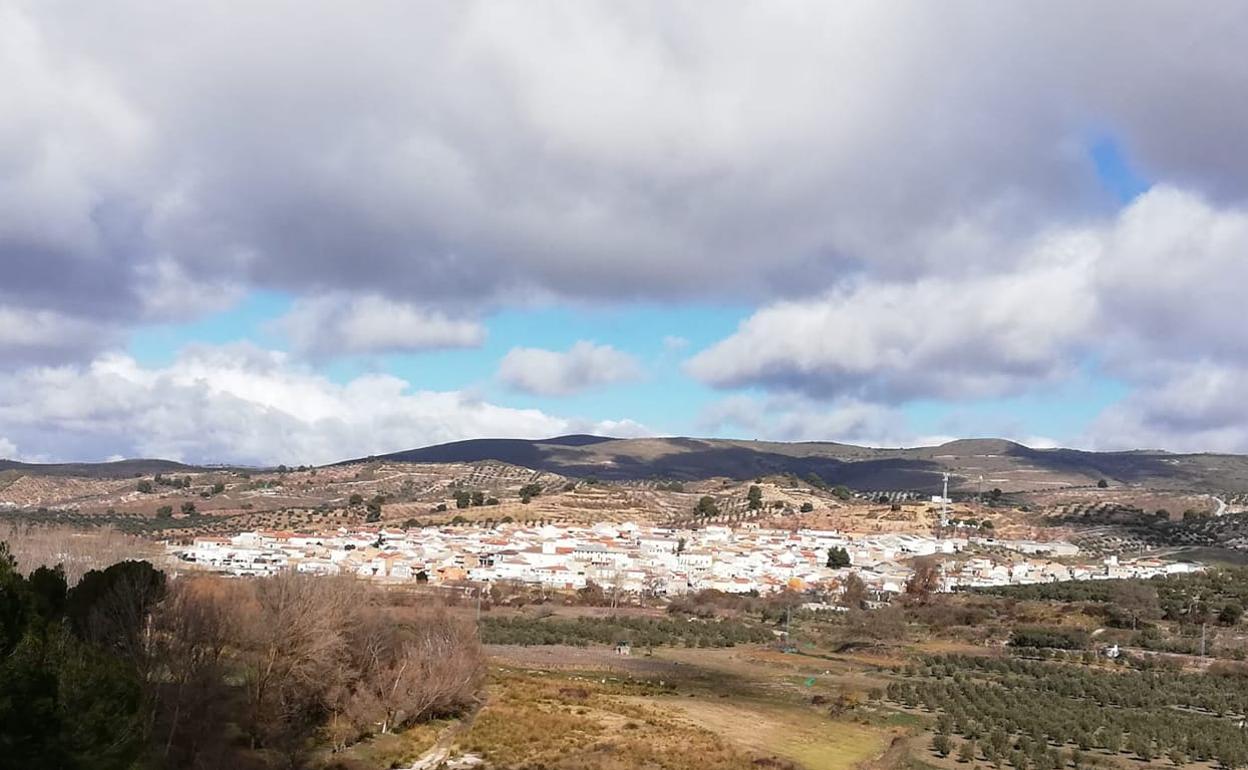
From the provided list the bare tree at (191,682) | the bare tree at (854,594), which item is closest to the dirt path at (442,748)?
the bare tree at (191,682)

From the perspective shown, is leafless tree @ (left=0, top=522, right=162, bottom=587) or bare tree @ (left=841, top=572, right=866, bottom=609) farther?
bare tree @ (left=841, top=572, right=866, bottom=609)

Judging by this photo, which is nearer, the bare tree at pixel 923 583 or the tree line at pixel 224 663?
the tree line at pixel 224 663

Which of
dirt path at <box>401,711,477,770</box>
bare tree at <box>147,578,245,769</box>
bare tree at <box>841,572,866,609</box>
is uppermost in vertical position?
bare tree at <box>147,578,245,769</box>

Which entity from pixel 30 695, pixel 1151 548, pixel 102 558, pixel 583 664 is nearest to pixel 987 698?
pixel 583 664

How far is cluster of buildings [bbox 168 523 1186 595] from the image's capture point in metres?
89.4

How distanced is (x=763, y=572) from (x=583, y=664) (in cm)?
4705

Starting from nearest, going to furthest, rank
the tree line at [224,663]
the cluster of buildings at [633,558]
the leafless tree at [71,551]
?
the tree line at [224,663], the leafless tree at [71,551], the cluster of buildings at [633,558]

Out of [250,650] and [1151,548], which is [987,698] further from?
[1151,548]

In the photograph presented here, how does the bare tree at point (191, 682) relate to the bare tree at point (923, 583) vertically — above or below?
above

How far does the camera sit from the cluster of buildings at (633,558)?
293 feet

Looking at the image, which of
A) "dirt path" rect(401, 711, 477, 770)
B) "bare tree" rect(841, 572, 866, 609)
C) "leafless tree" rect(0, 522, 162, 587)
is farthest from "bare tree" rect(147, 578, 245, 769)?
"bare tree" rect(841, 572, 866, 609)

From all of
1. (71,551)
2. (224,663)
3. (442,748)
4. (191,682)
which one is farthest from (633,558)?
(191,682)

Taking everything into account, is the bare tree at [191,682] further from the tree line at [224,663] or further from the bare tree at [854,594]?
the bare tree at [854,594]

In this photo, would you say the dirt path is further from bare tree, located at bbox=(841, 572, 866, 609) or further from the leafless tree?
bare tree, located at bbox=(841, 572, 866, 609)
